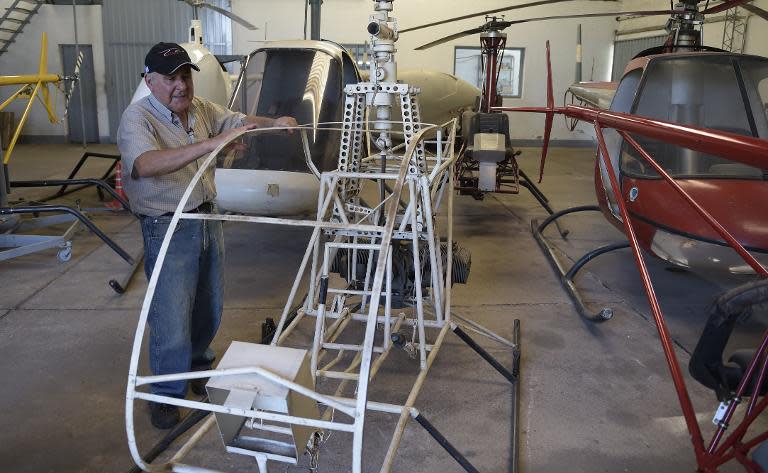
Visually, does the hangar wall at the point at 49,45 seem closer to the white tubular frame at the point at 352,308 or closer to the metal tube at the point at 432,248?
the white tubular frame at the point at 352,308

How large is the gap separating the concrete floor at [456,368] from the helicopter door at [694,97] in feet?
3.80

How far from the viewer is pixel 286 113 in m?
5.34

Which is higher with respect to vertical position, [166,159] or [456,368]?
[166,159]

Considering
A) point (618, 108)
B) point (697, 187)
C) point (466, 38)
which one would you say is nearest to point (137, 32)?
point (466, 38)

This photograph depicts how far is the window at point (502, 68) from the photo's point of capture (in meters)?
15.3

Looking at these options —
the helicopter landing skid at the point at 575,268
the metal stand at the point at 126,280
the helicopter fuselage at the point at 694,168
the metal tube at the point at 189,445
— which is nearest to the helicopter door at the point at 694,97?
the helicopter fuselage at the point at 694,168

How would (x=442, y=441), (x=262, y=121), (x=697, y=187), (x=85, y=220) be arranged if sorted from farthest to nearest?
(x=85, y=220)
(x=697, y=187)
(x=262, y=121)
(x=442, y=441)

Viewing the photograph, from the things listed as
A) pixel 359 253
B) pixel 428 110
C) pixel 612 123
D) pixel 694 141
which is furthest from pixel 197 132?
pixel 428 110

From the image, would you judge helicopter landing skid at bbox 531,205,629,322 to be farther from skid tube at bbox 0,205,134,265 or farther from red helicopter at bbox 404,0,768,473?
skid tube at bbox 0,205,134,265

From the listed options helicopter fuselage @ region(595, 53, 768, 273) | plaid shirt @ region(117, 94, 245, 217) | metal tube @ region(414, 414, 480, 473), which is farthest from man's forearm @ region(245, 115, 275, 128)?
helicopter fuselage @ region(595, 53, 768, 273)

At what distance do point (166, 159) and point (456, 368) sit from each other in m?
1.97

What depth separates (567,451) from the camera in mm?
2670

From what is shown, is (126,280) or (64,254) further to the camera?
(64,254)

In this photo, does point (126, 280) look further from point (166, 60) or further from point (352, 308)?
point (166, 60)
